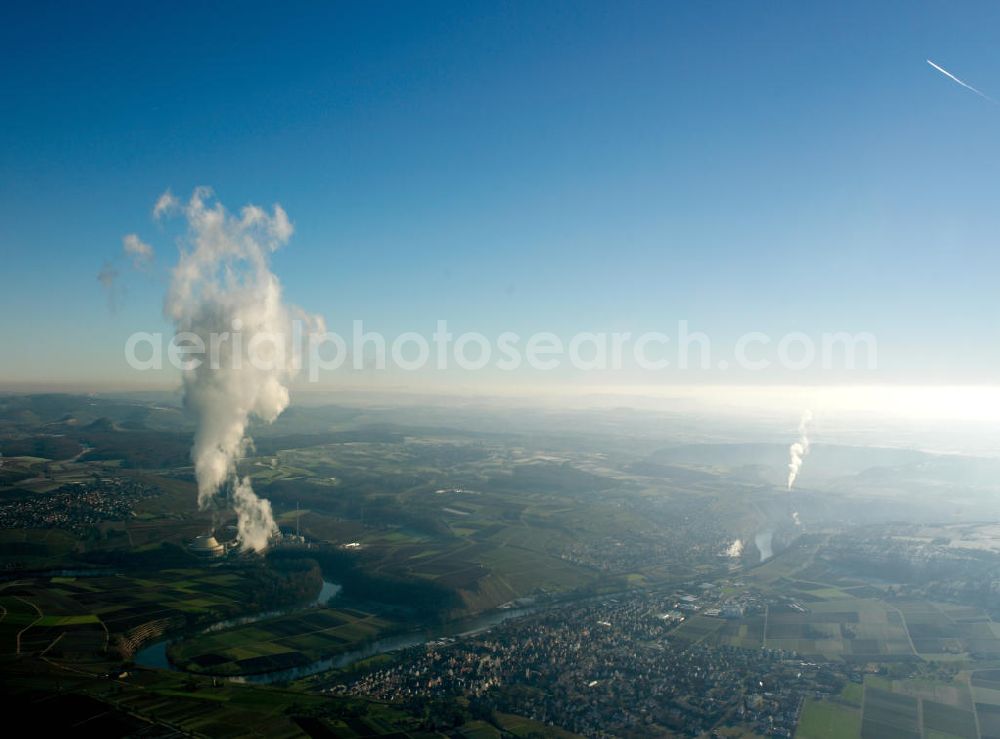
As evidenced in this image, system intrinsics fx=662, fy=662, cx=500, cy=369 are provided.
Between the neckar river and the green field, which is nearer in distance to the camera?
the neckar river

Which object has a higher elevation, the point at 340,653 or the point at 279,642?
the point at 279,642

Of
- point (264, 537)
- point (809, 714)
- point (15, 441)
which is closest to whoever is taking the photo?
point (809, 714)

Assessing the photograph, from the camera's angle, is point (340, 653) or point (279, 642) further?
point (279, 642)

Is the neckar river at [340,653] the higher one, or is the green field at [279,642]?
the green field at [279,642]

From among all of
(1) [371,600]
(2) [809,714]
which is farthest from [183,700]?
(2) [809,714]

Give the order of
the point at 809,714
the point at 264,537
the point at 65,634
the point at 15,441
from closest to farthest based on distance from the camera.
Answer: the point at 809,714 < the point at 65,634 < the point at 264,537 < the point at 15,441

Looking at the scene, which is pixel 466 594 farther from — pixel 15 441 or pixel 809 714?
pixel 15 441

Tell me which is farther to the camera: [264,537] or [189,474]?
[189,474]

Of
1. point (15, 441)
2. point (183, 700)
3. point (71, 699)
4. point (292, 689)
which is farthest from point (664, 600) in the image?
point (15, 441)

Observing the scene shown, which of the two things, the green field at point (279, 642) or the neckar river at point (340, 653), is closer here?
the neckar river at point (340, 653)

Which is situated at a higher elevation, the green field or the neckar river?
the green field
